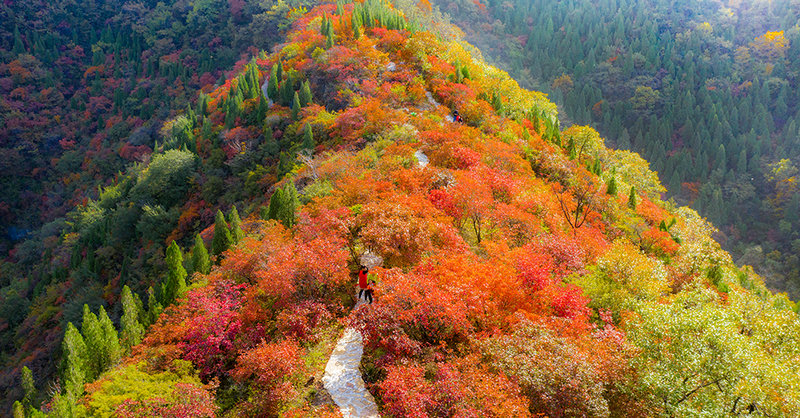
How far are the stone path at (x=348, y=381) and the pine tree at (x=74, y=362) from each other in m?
15.7

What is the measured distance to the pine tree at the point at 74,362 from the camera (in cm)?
2548

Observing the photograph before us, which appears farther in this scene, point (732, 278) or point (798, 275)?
point (798, 275)

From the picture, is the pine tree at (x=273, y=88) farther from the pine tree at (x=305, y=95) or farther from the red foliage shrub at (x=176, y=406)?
Answer: the red foliage shrub at (x=176, y=406)

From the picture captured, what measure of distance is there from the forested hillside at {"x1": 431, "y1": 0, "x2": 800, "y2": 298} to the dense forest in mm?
53126

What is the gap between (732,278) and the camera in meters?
34.2

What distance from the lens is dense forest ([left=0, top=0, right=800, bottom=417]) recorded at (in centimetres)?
1562

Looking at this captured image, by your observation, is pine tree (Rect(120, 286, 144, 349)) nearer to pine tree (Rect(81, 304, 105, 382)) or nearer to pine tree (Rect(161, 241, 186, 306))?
pine tree (Rect(81, 304, 105, 382))

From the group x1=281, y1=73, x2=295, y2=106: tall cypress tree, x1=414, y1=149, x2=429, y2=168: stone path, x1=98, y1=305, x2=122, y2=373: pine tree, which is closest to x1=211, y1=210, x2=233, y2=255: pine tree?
x1=98, y1=305, x2=122, y2=373: pine tree

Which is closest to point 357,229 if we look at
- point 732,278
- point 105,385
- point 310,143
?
point 105,385

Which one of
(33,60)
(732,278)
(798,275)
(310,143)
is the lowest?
(798,275)

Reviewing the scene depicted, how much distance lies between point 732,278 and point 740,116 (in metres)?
97.1

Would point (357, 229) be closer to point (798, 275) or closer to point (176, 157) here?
point (176, 157)

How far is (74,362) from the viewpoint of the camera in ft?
86.2

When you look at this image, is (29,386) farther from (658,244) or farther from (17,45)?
(17,45)
